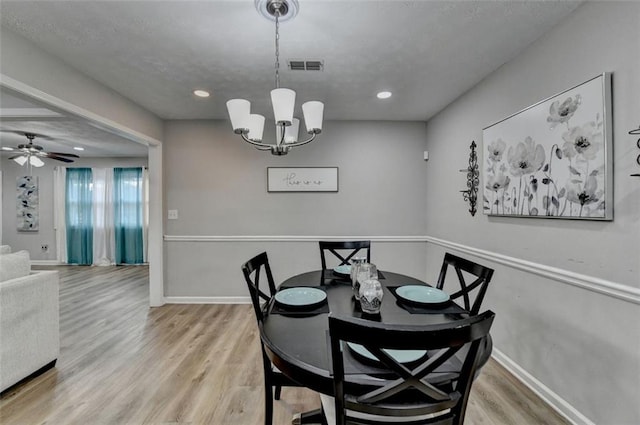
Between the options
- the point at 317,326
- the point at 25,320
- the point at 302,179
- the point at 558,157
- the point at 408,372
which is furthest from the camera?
the point at 302,179

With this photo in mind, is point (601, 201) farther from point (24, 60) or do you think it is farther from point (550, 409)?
point (24, 60)

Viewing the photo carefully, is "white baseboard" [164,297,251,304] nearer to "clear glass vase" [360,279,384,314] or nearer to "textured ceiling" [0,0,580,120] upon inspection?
"textured ceiling" [0,0,580,120]

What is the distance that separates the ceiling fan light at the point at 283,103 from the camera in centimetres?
155

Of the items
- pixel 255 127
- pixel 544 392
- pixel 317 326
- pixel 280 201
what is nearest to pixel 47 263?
pixel 280 201

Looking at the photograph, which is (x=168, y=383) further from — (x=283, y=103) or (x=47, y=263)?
(x=47, y=263)

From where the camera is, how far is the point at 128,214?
600 cm

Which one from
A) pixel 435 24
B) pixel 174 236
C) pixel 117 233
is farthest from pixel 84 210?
pixel 435 24

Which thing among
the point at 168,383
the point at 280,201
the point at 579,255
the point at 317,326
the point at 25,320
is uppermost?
the point at 280,201

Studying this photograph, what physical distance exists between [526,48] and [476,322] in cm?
214

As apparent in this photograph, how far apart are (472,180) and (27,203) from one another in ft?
28.1

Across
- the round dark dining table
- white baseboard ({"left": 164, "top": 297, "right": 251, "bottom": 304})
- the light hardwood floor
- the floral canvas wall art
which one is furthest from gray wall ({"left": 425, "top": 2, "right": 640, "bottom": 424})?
the floral canvas wall art

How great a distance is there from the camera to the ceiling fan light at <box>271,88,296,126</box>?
1553 millimetres

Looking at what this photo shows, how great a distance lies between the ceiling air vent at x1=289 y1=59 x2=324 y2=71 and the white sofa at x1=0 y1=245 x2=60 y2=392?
100 inches

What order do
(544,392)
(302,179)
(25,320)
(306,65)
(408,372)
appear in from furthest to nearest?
(302,179), (306,65), (25,320), (544,392), (408,372)
